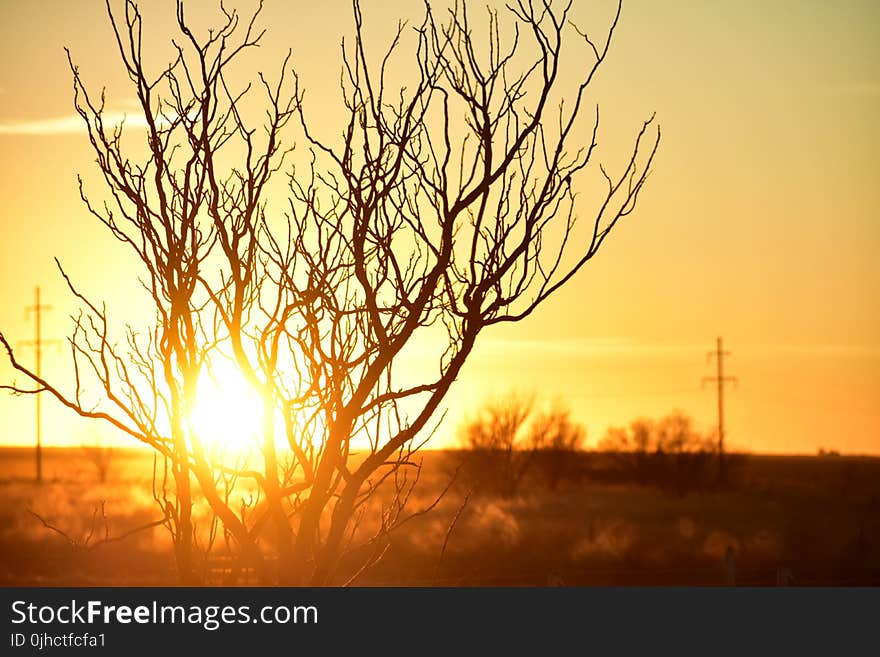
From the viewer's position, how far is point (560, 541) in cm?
3203

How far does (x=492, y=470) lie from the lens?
166ft

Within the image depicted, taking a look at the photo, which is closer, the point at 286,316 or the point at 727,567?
the point at 286,316

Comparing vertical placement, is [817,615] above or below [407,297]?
below

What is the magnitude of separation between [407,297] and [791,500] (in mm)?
44492

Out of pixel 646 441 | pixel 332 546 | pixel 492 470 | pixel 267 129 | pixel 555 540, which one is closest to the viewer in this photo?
pixel 332 546

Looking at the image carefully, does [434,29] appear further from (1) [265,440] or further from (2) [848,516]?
(2) [848,516]

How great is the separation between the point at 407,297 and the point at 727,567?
15.7m

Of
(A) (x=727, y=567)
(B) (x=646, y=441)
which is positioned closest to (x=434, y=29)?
(A) (x=727, y=567)

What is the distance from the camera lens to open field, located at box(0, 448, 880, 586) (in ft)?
80.8

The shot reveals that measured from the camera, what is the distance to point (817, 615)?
16.5 feet

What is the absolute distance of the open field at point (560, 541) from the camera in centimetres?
2462

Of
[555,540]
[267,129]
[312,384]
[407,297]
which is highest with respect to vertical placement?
[267,129]

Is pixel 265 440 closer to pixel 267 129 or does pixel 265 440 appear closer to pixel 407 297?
pixel 407 297

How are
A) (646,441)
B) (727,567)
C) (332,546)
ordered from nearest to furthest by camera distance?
(332,546) < (727,567) < (646,441)
